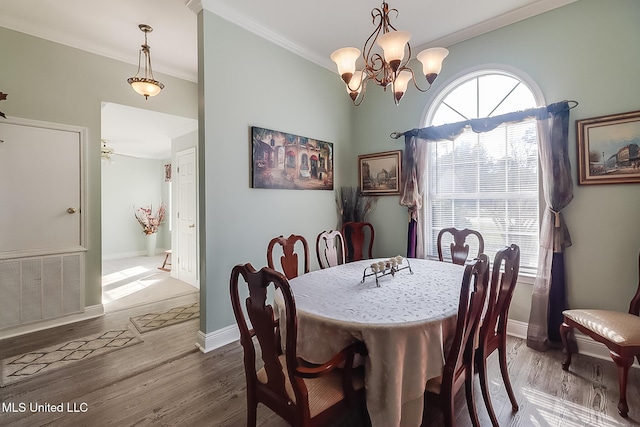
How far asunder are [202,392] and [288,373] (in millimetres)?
1270

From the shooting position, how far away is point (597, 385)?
2.04 meters

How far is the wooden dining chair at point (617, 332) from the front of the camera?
1794mm

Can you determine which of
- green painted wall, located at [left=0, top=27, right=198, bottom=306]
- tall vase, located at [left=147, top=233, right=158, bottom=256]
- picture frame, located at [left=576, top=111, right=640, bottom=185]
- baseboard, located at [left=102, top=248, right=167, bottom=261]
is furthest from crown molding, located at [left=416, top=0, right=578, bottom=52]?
baseboard, located at [left=102, top=248, right=167, bottom=261]

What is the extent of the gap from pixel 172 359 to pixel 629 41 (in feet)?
15.0

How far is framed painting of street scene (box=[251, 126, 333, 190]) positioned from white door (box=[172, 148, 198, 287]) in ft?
5.96

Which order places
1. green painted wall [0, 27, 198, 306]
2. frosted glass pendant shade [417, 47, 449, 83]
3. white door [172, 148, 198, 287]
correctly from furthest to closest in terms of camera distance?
white door [172, 148, 198, 287], green painted wall [0, 27, 198, 306], frosted glass pendant shade [417, 47, 449, 83]

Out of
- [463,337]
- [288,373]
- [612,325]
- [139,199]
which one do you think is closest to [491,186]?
[612,325]

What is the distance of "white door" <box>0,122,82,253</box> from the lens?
9.61 feet

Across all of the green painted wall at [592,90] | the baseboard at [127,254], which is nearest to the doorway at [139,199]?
the baseboard at [127,254]

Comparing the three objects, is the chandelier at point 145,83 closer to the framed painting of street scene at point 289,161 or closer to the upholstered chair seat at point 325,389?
the framed painting of street scene at point 289,161

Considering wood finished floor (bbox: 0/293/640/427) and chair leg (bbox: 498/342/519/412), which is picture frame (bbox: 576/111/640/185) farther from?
chair leg (bbox: 498/342/519/412)

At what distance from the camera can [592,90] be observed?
2.45 meters

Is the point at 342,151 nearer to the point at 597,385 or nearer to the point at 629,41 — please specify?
the point at 629,41

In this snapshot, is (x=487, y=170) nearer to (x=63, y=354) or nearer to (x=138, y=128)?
(x=63, y=354)
